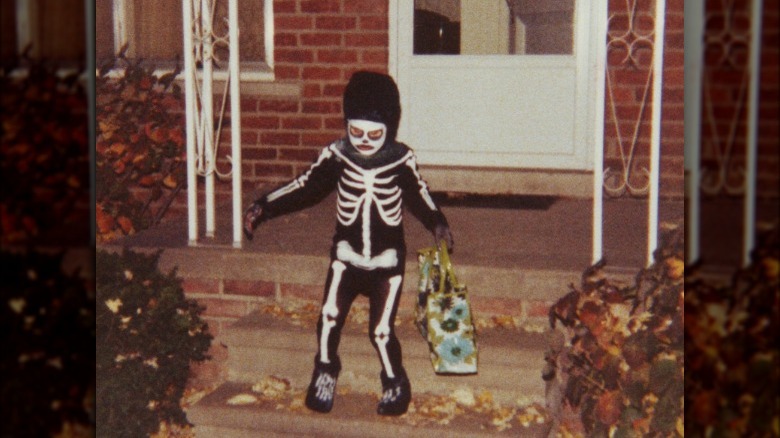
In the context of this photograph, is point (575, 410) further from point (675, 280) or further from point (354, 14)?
point (354, 14)

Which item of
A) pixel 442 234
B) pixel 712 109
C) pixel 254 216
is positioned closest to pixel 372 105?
pixel 442 234

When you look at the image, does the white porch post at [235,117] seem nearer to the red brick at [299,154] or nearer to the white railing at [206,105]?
the white railing at [206,105]

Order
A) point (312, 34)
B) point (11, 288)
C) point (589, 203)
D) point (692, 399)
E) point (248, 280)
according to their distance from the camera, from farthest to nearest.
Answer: point (312, 34)
point (589, 203)
point (248, 280)
point (11, 288)
point (692, 399)

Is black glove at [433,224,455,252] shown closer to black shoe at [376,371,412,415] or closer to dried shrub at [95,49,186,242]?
black shoe at [376,371,412,415]

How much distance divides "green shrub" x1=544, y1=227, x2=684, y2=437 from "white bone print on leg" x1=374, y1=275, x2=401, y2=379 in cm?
60

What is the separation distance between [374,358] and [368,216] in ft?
1.92

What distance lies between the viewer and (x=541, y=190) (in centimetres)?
525

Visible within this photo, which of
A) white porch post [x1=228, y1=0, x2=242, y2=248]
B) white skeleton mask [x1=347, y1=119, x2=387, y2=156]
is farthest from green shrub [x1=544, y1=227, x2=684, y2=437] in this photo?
white porch post [x1=228, y1=0, x2=242, y2=248]

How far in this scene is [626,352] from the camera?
3502 mm

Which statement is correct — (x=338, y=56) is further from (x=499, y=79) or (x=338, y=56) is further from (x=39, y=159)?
(x=39, y=159)

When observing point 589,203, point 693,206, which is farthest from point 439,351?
point 589,203

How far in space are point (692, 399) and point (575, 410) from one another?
72cm

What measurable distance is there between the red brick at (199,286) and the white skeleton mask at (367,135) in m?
1.07

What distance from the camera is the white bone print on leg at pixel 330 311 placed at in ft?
12.1
